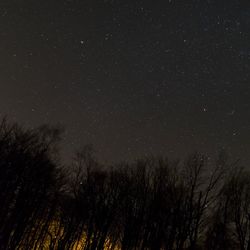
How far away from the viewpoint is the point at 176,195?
103ft

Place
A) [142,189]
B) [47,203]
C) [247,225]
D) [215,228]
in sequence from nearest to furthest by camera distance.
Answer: [247,225]
[215,228]
[142,189]
[47,203]

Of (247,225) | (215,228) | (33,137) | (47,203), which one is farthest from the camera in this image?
(47,203)

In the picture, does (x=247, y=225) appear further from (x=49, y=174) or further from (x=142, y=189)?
(x=49, y=174)

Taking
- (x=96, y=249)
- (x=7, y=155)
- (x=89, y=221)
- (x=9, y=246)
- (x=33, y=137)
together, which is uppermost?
(x=33, y=137)

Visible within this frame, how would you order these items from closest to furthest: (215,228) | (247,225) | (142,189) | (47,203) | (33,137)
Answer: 1. (247,225)
2. (215,228)
3. (33,137)
4. (142,189)
5. (47,203)

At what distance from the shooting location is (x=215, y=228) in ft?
99.1

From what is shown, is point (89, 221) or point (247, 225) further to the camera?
point (89, 221)

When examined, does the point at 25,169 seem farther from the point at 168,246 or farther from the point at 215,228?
the point at 215,228

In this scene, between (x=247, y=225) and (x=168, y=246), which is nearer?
(x=247, y=225)

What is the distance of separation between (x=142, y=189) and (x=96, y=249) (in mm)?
7263

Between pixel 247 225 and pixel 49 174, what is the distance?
18.9m

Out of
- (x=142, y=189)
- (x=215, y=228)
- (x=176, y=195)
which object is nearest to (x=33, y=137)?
(x=142, y=189)

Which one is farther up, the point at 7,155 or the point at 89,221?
the point at 7,155

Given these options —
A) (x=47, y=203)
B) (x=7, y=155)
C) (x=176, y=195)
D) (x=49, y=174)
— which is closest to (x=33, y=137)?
(x=7, y=155)
